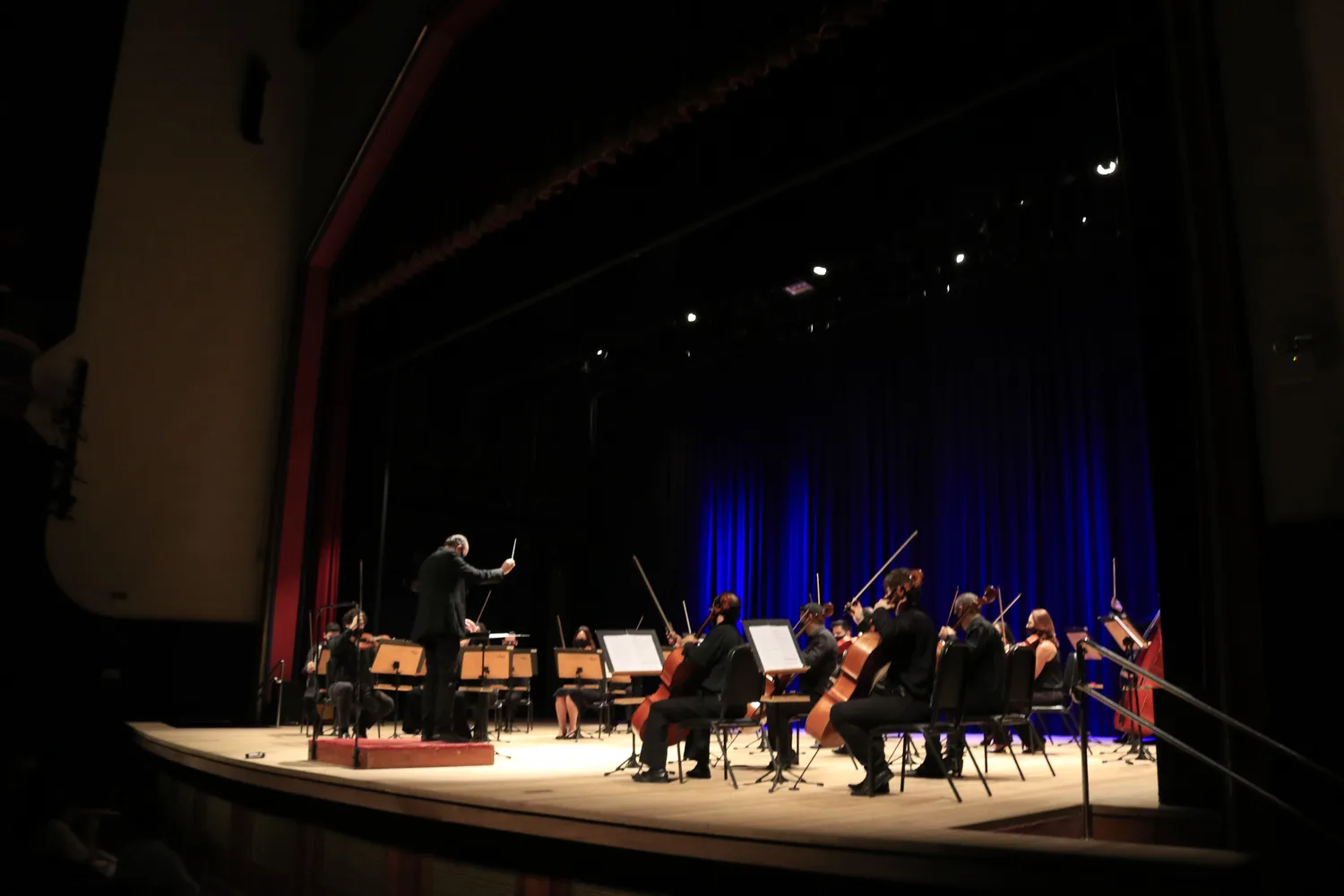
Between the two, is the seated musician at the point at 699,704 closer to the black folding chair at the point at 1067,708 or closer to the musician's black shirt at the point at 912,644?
the musician's black shirt at the point at 912,644

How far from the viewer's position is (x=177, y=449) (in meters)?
10.6

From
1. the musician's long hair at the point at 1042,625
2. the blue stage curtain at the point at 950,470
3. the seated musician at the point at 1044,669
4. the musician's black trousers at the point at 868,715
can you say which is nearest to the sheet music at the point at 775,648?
the musician's black trousers at the point at 868,715

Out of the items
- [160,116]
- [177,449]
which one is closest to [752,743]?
[177,449]

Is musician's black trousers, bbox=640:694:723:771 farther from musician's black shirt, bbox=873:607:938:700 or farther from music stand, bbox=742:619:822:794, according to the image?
musician's black shirt, bbox=873:607:938:700

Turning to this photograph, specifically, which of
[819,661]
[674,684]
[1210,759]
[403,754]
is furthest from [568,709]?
[1210,759]

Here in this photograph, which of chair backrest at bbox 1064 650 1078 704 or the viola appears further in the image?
chair backrest at bbox 1064 650 1078 704

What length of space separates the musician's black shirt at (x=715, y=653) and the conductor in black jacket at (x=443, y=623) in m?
1.46

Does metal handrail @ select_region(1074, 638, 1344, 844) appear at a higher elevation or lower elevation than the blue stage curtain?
lower

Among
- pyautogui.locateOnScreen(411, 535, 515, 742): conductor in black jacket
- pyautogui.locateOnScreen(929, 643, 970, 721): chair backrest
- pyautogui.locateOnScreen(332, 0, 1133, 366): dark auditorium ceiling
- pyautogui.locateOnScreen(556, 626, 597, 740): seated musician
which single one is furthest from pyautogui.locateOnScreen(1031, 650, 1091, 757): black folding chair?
pyautogui.locateOnScreen(556, 626, 597, 740): seated musician

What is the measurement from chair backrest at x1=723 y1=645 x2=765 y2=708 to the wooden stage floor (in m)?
0.44

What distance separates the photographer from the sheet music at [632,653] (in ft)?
21.7

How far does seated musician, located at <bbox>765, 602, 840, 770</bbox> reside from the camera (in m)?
6.12

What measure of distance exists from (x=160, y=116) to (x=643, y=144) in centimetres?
590

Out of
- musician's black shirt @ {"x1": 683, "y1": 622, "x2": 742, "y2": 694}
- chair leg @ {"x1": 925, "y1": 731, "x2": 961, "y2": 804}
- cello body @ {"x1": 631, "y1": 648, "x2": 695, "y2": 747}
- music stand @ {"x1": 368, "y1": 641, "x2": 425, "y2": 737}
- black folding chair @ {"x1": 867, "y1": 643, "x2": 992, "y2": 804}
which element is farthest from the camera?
music stand @ {"x1": 368, "y1": 641, "x2": 425, "y2": 737}
